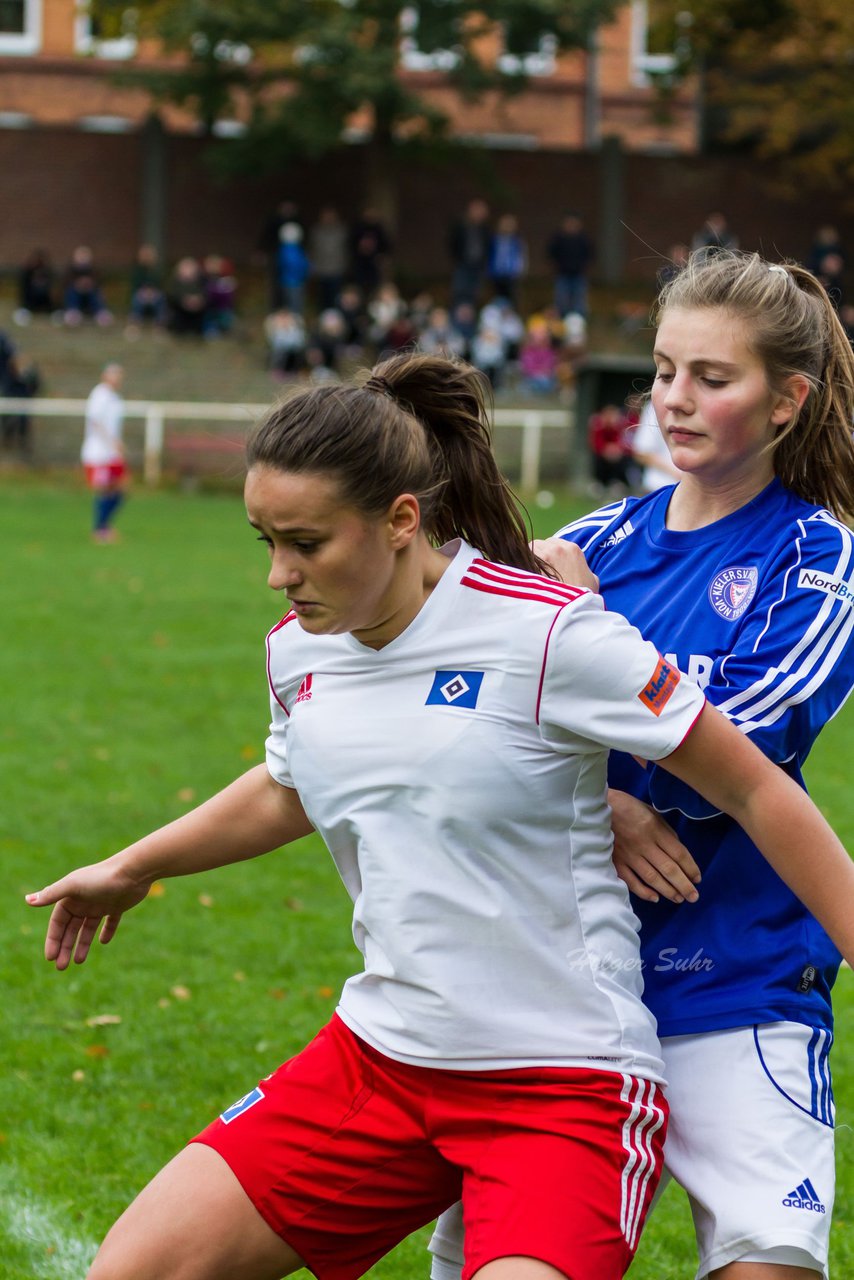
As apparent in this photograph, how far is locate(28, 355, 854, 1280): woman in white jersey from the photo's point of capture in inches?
103

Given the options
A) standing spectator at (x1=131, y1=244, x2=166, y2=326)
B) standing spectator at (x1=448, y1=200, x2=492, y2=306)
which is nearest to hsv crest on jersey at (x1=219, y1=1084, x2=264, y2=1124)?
standing spectator at (x1=131, y1=244, x2=166, y2=326)

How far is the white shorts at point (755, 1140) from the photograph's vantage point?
2.65 metres

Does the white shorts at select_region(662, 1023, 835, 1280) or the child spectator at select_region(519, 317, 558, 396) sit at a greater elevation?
the white shorts at select_region(662, 1023, 835, 1280)

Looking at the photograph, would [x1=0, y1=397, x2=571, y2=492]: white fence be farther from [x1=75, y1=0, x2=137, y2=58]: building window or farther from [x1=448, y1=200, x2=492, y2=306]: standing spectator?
[x1=75, y1=0, x2=137, y2=58]: building window

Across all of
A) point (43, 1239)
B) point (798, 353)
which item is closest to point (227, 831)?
point (798, 353)

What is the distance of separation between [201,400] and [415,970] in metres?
28.1

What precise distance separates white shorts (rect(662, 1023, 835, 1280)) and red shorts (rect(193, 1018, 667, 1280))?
0.09 metres

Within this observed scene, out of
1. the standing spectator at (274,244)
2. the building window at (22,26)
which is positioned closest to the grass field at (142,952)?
the standing spectator at (274,244)

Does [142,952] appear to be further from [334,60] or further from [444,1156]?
[334,60]

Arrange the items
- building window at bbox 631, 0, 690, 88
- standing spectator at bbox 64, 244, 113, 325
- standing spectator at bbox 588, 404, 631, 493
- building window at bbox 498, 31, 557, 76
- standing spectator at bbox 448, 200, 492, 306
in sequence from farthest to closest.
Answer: building window at bbox 631, 0, 690, 88
building window at bbox 498, 31, 557, 76
standing spectator at bbox 448, 200, 492, 306
standing spectator at bbox 64, 244, 113, 325
standing spectator at bbox 588, 404, 631, 493

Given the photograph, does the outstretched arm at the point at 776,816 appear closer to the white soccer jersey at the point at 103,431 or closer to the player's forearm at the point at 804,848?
the player's forearm at the point at 804,848

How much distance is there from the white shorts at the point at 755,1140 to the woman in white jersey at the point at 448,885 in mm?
108

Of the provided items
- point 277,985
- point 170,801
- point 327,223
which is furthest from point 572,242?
point 277,985

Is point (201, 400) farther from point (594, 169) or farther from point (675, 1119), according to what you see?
point (675, 1119)
